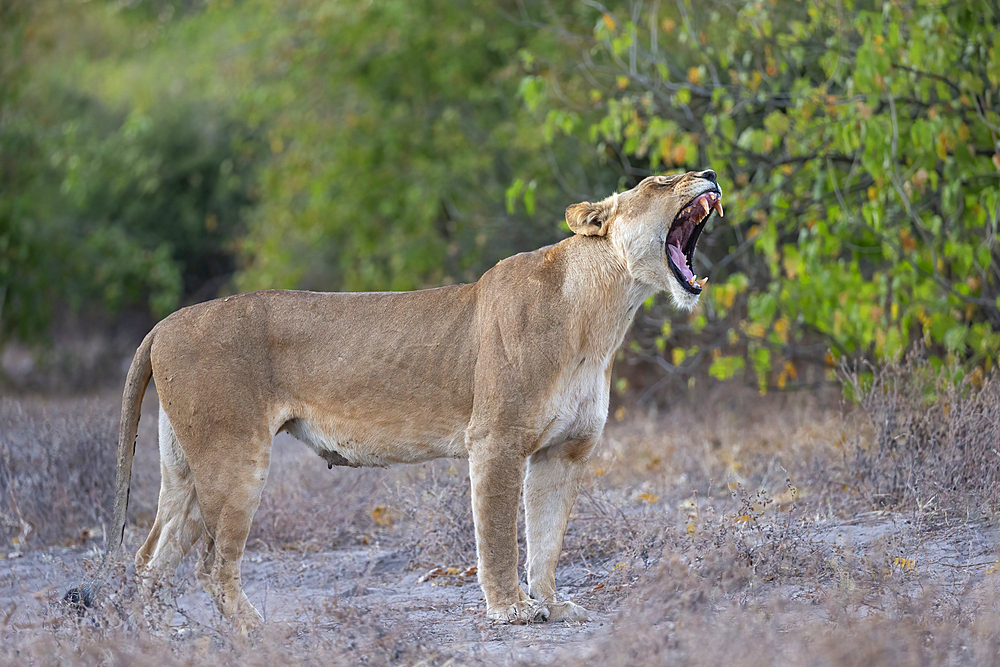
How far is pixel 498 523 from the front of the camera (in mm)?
4414

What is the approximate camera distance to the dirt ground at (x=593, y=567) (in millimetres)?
3529

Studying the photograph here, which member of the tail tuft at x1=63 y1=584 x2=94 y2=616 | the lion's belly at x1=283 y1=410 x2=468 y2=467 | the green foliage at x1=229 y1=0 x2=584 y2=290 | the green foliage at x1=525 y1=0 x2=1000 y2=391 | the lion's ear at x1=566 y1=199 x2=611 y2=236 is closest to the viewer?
the tail tuft at x1=63 y1=584 x2=94 y2=616

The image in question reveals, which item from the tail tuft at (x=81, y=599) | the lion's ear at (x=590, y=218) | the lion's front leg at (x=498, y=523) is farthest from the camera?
the lion's ear at (x=590, y=218)

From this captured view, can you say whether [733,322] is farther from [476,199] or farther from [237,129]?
[237,129]

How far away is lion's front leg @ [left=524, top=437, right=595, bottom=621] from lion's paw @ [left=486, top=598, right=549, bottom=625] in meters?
0.17

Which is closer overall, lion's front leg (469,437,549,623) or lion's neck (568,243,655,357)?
lion's front leg (469,437,549,623)

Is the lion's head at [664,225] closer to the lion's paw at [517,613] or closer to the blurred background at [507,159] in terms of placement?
the lion's paw at [517,613]

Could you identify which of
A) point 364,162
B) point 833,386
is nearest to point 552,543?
point 833,386

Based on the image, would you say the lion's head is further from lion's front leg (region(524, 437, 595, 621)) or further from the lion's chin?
lion's front leg (region(524, 437, 595, 621))

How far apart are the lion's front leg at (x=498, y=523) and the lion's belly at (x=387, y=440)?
177mm

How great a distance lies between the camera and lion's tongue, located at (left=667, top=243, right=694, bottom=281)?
4.55m

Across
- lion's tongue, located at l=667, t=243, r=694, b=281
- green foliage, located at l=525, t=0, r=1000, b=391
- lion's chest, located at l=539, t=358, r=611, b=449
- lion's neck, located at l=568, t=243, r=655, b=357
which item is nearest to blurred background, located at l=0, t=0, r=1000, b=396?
green foliage, located at l=525, t=0, r=1000, b=391

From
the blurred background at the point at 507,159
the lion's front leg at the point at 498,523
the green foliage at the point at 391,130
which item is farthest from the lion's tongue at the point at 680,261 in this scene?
the green foliage at the point at 391,130

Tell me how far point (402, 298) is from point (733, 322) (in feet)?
18.6
